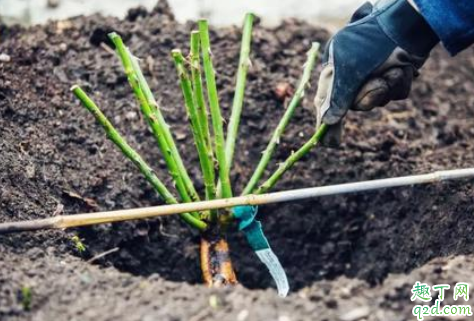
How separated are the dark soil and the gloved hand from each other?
432 mm

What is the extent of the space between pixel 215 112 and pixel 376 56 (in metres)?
0.46

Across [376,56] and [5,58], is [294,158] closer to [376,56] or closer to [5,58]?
[376,56]

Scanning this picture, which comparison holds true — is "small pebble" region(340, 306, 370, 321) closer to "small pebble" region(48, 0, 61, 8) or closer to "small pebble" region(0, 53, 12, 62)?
"small pebble" region(0, 53, 12, 62)

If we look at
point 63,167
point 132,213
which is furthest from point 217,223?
point 63,167

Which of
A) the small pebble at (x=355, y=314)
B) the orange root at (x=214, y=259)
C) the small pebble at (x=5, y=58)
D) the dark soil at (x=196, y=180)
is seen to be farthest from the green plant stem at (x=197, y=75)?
the small pebble at (x=5, y=58)

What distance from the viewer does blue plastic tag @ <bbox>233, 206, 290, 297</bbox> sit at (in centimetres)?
197

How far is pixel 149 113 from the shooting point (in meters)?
1.92

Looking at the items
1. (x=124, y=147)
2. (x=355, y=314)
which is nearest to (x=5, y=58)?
(x=124, y=147)

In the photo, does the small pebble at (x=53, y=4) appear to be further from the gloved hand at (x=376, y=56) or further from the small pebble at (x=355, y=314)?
the small pebble at (x=355, y=314)

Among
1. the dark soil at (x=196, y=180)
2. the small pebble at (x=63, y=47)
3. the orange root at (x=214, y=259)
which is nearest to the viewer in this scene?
the dark soil at (x=196, y=180)

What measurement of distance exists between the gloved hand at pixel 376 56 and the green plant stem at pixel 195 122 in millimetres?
350

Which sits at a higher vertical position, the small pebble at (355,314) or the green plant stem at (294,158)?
the green plant stem at (294,158)

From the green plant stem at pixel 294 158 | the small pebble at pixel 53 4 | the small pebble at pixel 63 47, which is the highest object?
the small pebble at pixel 53 4

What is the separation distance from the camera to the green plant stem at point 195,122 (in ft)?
5.97
